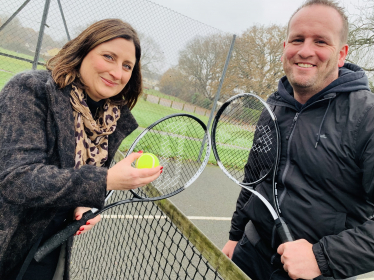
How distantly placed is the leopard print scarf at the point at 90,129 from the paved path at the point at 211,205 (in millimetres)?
2685

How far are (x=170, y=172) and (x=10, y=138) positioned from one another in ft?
7.67

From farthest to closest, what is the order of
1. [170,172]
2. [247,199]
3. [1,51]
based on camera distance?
[1,51] < [170,172] < [247,199]

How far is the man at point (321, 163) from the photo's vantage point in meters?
1.30

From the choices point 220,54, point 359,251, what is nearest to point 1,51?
point 220,54

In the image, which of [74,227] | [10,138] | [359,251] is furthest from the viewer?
[74,227]

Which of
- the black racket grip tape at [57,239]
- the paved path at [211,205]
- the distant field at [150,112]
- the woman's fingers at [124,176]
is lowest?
the paved path at [211,205]

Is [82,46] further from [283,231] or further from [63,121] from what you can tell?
[283,231]

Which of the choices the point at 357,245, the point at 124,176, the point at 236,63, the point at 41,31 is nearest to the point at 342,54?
the point at 357,245

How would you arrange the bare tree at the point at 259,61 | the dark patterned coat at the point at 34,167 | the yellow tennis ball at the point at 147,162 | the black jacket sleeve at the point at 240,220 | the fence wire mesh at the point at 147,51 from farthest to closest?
the bare tree at the point at 259,61, the fence wire mesh at the point at 147,51, the black jacket sleeve at the point at 240,220, the yellow tennis ball at the point at 147,162, the dark patterned coat at the point at 34,167

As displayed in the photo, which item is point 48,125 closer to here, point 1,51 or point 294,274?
point 294,274

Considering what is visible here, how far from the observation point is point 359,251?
4.09 ft

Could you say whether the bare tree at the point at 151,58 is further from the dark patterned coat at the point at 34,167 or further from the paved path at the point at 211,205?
the dark patterned coat at the point at 34,167

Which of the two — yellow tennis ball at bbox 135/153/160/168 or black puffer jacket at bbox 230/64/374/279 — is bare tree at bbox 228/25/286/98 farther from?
yellow tennis ball at bbox 135/153/160/168

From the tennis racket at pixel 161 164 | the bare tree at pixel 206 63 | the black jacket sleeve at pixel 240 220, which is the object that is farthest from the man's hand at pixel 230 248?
the bare tree at pixel 206 63
